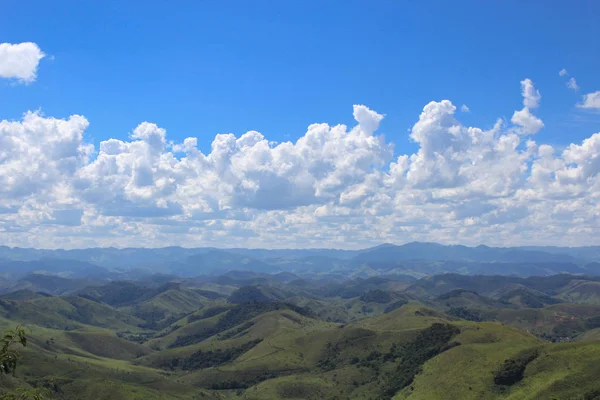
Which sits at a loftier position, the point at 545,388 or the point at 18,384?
the point at 545,388

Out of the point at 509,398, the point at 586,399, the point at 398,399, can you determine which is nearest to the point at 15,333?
the point at 586,399

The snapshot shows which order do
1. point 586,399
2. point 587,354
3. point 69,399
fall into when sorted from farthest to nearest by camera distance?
1. point 69,399
2. point 587,354
3. point 586,399

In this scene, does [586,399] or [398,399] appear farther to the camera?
[398,399]

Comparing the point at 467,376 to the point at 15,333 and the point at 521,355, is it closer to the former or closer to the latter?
→ the point at 521,355

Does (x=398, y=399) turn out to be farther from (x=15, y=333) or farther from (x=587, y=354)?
(x=15, y=333)

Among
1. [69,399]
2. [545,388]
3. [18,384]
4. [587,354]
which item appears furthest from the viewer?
[69,399]

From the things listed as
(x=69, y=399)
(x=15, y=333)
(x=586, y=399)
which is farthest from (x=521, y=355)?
(x=15, y=333)

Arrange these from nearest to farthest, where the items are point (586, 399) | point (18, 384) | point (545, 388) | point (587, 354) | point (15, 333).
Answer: point (15, 333)
point (586, 399)
point (545, 388)
point (587, 354)
point (18, 384)

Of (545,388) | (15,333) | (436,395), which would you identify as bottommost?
(436,395)

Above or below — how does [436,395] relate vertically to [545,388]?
below

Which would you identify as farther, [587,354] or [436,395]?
[436,395]
